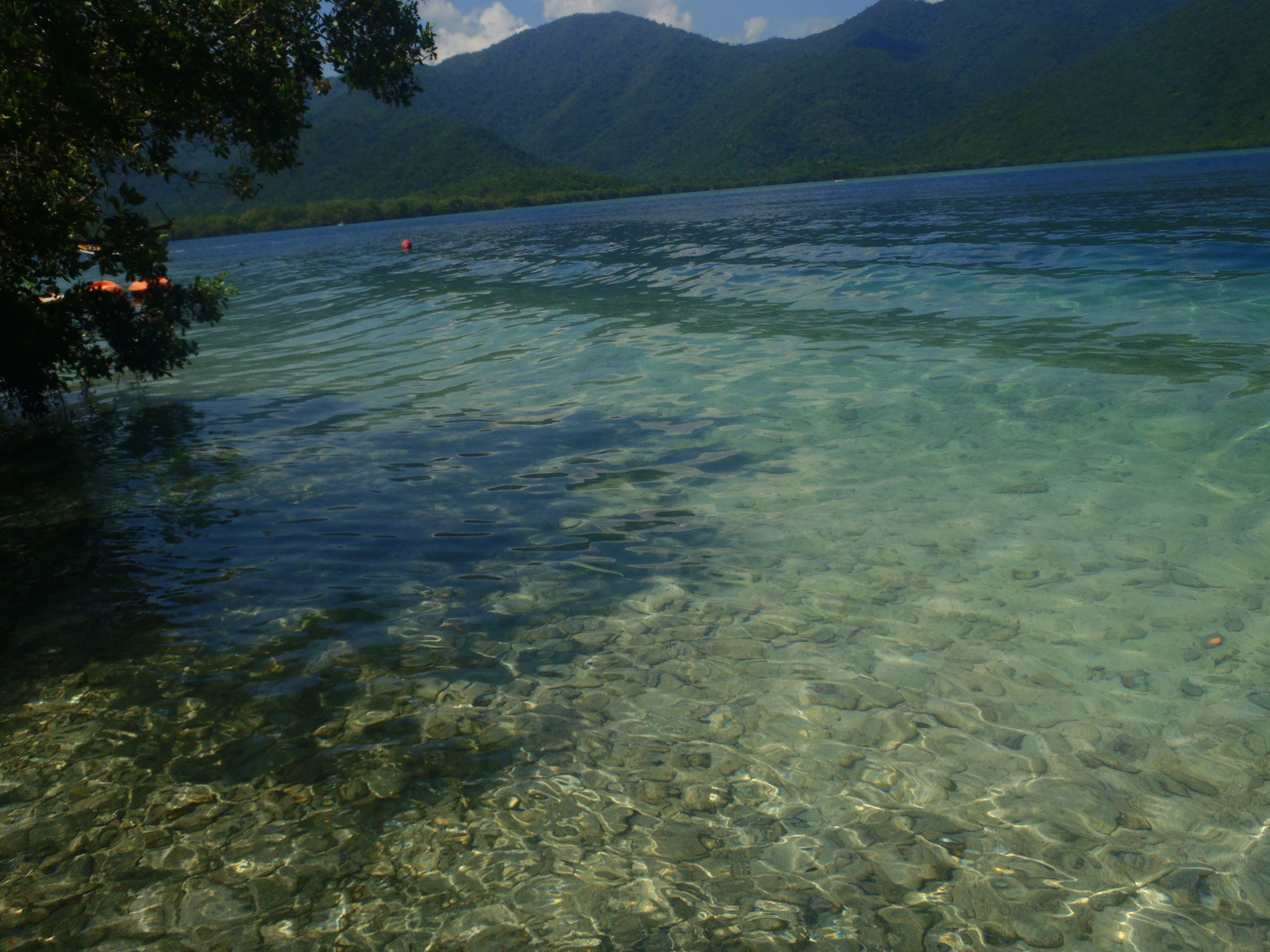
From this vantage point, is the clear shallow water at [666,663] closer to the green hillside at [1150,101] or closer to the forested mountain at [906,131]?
the green hillside at [1150,101]

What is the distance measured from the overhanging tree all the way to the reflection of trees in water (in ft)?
3.37

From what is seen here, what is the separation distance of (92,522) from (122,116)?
384 centimetres

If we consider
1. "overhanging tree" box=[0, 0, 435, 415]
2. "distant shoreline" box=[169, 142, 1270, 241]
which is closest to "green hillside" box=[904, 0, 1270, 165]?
"distant shoreline" box=[169, 142, 1270, 241]

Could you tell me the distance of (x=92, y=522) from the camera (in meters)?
7.35

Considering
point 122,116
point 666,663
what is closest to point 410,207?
point 122,116

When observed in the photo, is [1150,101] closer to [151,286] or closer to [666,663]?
[151,286]

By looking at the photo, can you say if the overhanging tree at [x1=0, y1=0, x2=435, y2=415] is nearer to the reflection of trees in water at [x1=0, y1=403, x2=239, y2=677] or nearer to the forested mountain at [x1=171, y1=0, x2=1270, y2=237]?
the reflection of trees in water at [x1=0, y1=403, x2=239, y2=677]

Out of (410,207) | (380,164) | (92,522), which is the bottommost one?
(92,522)

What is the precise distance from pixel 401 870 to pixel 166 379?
15.2 metres

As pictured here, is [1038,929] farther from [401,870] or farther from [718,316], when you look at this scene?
[718,316]

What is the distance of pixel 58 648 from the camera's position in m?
5.05

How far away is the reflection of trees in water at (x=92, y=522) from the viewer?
525 centimetres

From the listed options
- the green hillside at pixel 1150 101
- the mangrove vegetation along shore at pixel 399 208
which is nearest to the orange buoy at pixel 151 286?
the mangrove vegetation along shore at pixel 399 208

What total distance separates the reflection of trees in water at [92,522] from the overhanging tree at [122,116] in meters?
1.03
